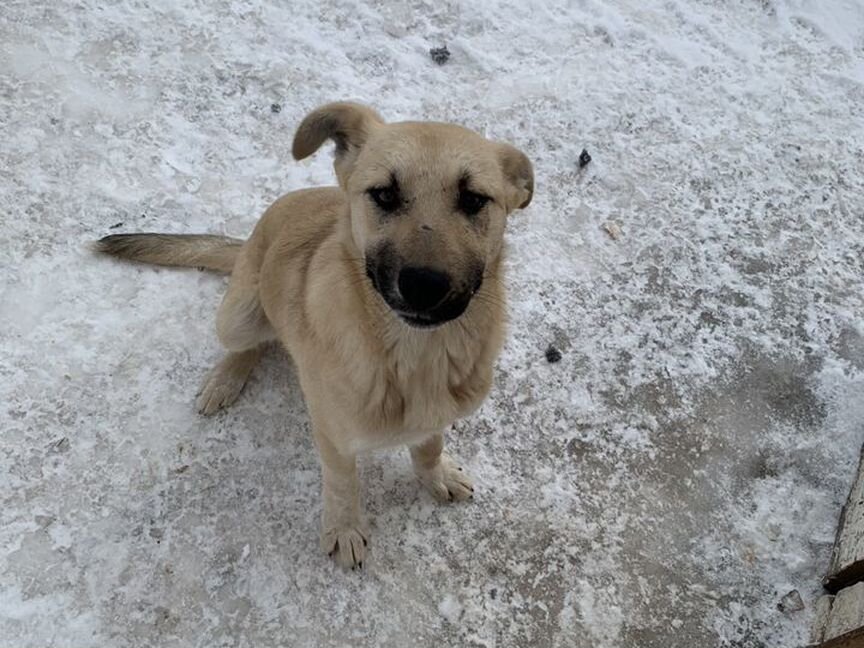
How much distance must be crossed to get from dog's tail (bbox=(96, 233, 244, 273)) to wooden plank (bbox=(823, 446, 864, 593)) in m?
3.32

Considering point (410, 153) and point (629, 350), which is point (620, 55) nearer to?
point (629, 350)

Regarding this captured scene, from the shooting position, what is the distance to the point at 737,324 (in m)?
4.24

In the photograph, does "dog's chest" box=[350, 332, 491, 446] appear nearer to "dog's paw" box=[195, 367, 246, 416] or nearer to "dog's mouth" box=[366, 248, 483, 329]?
"dog's mouth" box=[366, 248, 483, 329]

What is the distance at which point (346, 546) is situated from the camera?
10.6 ft

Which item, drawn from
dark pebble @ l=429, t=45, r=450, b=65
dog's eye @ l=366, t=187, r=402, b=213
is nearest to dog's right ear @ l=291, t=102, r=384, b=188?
dog's eye @ l=366, t=187, r=402, b=213

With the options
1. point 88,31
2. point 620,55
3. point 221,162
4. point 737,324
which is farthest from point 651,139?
point 88,31

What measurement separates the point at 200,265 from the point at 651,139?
10.3ft

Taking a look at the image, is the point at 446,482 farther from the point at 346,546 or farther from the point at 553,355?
the point at 553,355

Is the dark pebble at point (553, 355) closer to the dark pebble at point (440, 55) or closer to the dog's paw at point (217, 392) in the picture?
the dog's paw at point (217, 392)

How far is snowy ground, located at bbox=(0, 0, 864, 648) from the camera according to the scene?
324 centimetres

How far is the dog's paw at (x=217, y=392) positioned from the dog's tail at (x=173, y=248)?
63cm

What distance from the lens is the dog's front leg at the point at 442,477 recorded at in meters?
3.37

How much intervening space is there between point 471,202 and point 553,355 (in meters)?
1.65

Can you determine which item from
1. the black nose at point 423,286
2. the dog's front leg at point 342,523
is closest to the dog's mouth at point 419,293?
the black nose at point 423,286
